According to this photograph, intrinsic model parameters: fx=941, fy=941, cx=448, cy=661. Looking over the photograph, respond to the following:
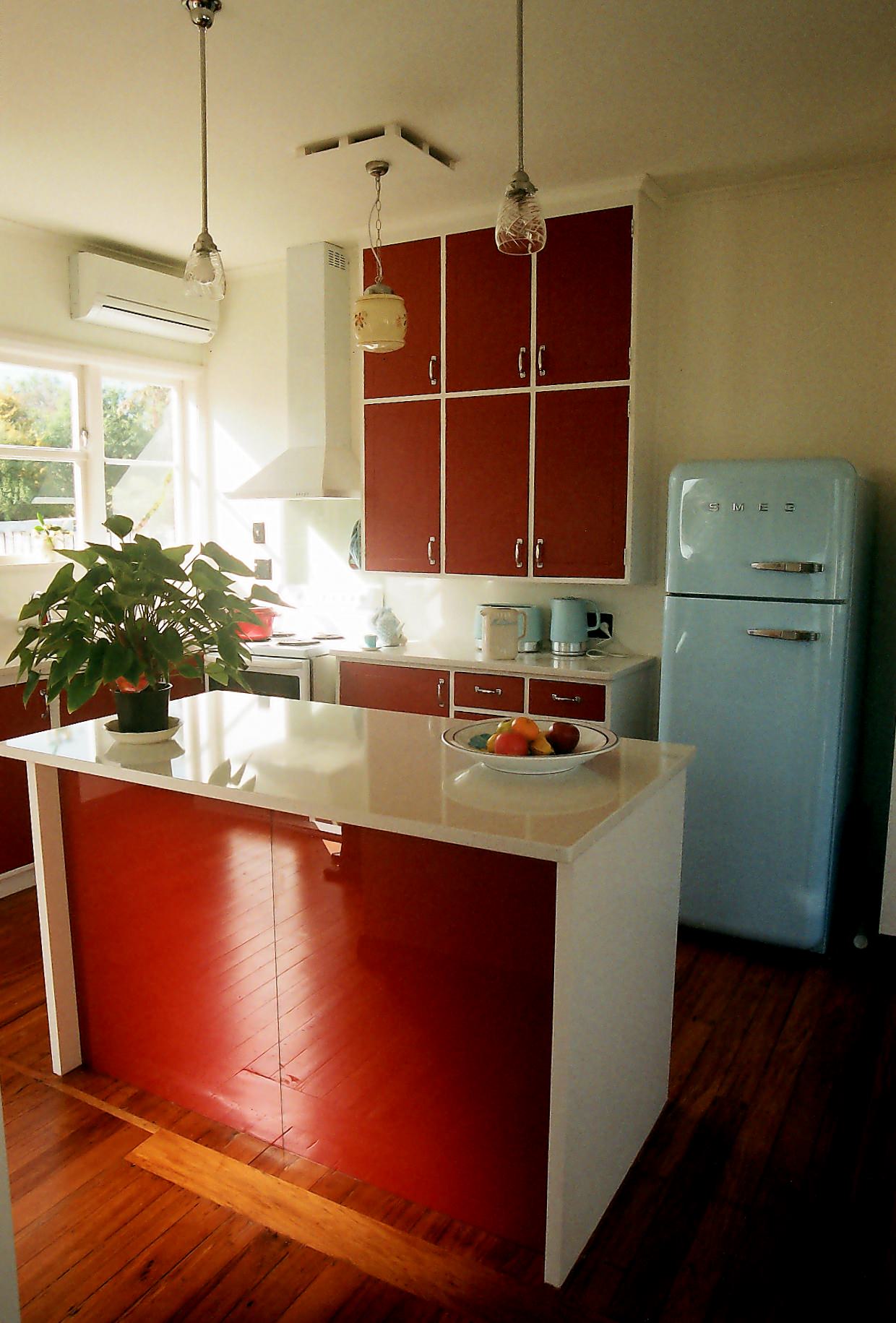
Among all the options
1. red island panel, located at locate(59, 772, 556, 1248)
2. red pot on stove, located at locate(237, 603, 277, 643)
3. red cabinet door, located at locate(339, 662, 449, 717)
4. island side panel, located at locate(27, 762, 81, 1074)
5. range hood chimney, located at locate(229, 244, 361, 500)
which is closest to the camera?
red island panel, located at locate(59, 772, 556, 1248)

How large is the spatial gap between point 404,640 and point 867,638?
1992 mm

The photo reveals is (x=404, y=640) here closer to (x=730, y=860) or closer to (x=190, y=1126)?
(x=730, y=860)

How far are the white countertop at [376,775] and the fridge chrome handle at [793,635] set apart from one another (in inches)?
41.3

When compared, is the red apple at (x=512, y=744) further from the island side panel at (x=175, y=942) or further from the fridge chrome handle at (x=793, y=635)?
the fridge chrome handle at (x=793, y=635)

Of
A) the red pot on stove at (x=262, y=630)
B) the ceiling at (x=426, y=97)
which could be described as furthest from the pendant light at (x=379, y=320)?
the red pot on stove at (x=262, y=630)

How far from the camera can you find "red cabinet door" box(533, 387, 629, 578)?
369 centimetres

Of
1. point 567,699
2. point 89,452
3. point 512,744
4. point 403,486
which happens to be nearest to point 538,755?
point 512,744

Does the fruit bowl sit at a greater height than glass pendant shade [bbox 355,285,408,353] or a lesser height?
lesser

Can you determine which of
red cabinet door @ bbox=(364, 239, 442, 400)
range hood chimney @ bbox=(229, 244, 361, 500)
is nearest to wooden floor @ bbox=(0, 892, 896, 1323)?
range hood chimney @ bbox=(229, 244, 361, 500)

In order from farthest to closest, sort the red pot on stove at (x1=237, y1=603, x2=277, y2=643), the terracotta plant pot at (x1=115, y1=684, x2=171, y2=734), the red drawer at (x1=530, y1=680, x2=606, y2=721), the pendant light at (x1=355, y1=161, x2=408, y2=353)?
the red pot on stove at (x1=237, y1=603, x2=277, y2=643) < the red drawer at (x1=530, y1=680, x2=606, y2=721) < the pendant light at (x1=355, y1=161, x2=408, y2=353) < the terracotta plant pot at (x1=115, y1=684, x2=171, y2=734)

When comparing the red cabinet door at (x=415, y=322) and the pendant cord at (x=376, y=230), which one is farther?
the red cabinet door at (x=415, y=322)

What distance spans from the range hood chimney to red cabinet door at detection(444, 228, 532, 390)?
68 cm

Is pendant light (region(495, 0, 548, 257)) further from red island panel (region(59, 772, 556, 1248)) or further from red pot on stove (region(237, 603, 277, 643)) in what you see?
red pot on stove (region(237, 603, 277, 643))

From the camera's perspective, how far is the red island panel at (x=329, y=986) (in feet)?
5.85
